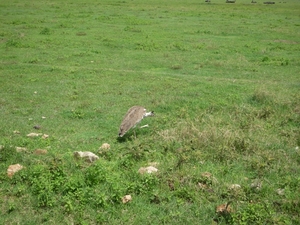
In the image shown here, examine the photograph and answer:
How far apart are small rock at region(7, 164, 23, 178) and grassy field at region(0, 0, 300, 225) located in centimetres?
9

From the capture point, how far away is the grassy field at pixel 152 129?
15.9ft

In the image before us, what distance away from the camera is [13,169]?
555cm

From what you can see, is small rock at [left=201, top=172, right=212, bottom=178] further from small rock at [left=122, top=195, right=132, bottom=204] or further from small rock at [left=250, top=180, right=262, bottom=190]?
small rock at [left=122, top=195, right=132, bottom=204]

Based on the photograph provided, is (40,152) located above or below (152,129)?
above

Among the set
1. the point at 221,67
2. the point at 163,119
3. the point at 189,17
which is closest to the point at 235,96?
the point at 163,119

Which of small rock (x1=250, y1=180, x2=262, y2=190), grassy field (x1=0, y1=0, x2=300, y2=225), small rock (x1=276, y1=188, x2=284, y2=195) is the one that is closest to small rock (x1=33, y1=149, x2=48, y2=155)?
grassy field (x1=0, y1=0, x2=300, y2=225)

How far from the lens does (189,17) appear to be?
28.5m

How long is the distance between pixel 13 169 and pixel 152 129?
322 centimetres

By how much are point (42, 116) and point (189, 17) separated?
2233 cm

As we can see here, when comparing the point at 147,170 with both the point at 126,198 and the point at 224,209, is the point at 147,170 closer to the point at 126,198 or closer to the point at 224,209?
the point at 126,198

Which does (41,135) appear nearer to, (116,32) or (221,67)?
(221,67)

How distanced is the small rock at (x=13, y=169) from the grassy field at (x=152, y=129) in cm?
9

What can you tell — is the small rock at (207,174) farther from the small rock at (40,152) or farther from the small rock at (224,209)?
the small rock at (40,152)

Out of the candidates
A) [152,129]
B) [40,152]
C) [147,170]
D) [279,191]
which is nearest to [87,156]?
[40,152]
